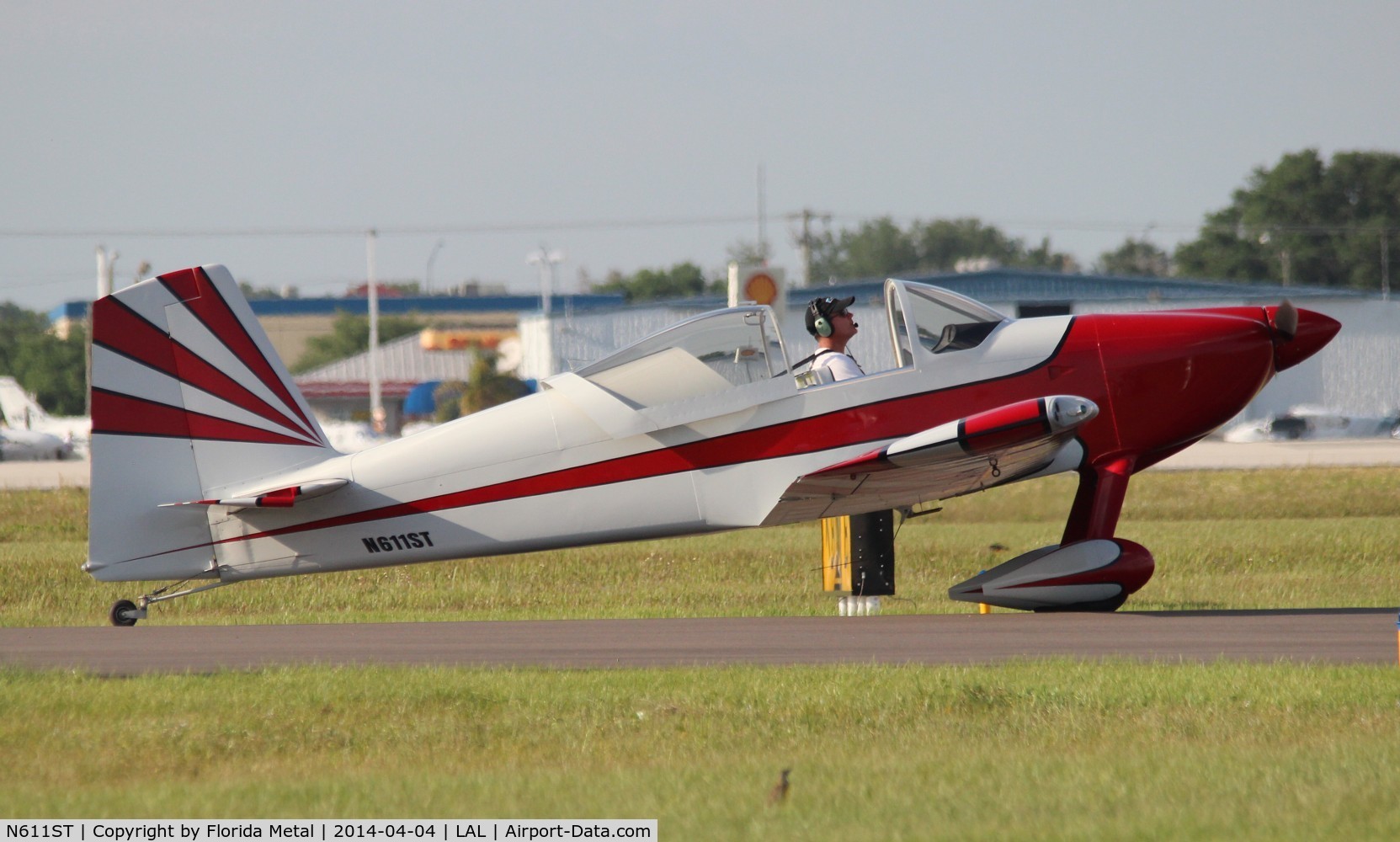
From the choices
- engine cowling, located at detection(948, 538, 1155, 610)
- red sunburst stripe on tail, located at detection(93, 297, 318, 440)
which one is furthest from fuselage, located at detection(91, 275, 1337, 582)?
engine cowling, located at detection(948, 538, 1155, 610)

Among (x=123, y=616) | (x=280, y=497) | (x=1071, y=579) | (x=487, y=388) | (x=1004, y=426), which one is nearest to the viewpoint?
(x=1004, y=426)

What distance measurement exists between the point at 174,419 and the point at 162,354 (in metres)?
0.50

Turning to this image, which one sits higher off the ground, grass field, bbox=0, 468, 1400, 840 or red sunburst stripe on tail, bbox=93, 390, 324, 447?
red sunburst stripe on tail, bbox=93, 390, 324, 447

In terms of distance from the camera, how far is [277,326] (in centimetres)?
11356

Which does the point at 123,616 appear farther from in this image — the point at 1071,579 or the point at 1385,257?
the point at 1385,257

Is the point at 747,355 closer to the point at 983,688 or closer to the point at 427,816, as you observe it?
the point at 983,688

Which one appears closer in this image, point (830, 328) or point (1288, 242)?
point (830, 328)

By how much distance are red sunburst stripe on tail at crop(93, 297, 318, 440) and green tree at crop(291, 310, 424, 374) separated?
96100 mm

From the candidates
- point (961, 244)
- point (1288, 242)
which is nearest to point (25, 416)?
point (1288, 242)

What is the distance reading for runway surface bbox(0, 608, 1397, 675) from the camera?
820 centimetres

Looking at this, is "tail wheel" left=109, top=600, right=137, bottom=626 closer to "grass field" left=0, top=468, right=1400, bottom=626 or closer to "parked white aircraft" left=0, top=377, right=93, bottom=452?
"grass field" left=0, top=468, right=1400, bottom=626

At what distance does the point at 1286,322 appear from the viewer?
10398 millimetres

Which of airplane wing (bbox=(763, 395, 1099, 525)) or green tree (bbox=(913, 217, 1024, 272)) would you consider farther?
green tree (bbox=(913, 217, 1024, 272))
